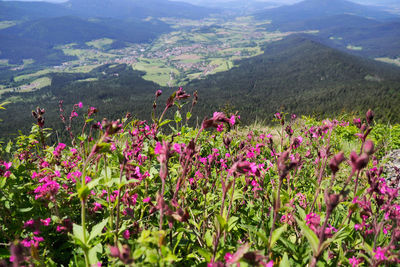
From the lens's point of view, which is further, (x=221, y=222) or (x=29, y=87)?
(x=29, y=87)

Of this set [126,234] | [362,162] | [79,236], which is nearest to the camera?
[362,162]

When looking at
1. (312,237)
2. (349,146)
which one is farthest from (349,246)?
(349,146)

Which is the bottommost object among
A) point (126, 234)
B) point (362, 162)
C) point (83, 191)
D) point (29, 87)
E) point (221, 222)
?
point (29, 87)

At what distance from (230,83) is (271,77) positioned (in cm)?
3820

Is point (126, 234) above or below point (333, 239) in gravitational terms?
below

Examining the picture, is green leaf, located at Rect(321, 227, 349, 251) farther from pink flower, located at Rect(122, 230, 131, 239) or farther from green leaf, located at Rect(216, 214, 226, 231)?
pink flower, located at Rect(122, 230, 131, 239)

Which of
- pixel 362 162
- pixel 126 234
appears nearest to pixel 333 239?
pixel 362 162

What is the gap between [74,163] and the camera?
3.89 meters

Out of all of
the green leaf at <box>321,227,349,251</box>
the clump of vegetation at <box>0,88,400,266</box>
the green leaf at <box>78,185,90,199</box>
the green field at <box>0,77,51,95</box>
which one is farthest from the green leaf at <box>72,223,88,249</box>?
the green field at <box>0,77,51,95</box>

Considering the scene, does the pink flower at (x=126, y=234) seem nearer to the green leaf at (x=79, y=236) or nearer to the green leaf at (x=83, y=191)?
the green leaf at (x=79, y=236)

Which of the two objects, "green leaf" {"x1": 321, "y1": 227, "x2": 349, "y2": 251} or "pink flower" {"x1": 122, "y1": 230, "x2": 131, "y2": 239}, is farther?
"pink flower" {"x1": 122, "y1": 230, "x2": 131, "y2": 239}

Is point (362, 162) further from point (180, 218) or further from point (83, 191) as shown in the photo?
point (83, 191)

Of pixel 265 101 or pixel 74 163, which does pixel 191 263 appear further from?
pixel 265 101

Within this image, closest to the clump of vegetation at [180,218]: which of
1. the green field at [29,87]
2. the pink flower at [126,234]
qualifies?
the pink flower at [126,234]
